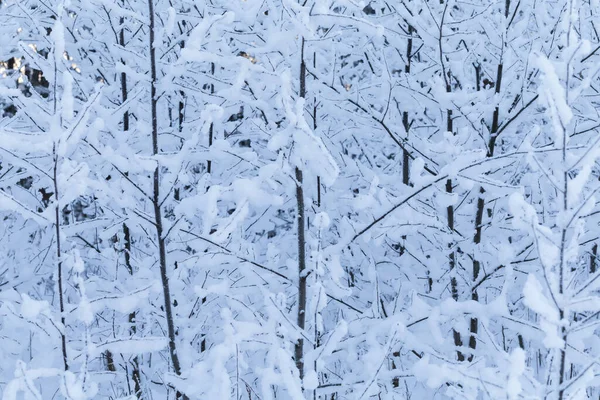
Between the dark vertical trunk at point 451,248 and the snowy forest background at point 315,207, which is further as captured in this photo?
the dark vertical trunk at point 451,248

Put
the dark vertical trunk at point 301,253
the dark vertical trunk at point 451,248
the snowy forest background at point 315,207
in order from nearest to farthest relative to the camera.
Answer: the snowy forest background at point 315,207, the dark vertical trunk at point 301,253, the dark vertical trunk at point 451,248

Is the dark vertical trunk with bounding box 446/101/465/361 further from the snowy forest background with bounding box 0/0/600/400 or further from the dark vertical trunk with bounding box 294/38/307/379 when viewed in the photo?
the dark vertical trunk with bounding box 294/38/307/379

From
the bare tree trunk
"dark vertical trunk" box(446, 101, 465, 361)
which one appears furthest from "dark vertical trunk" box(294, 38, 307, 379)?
"dark vertical trunk" box(446, 101, 465, 361)

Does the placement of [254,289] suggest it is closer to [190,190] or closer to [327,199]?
[327,199]

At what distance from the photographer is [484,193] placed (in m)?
2.74

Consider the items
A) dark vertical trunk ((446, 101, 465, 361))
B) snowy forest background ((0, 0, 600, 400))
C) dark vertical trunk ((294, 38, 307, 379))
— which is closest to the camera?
snowy forest background ((0, 0, 600, 400))

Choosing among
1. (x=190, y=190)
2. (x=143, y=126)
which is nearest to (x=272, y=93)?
(x=143, y=126)

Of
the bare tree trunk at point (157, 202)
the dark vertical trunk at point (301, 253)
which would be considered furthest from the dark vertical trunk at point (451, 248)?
the bare tree trunk at point (157, 202)

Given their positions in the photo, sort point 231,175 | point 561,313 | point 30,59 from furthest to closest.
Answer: point 231,175
point 30,59
point 561,313

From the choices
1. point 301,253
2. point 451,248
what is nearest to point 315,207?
point 451,248

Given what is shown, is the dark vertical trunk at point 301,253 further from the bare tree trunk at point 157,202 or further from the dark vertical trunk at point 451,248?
the dark vertical trunk at point 451,248

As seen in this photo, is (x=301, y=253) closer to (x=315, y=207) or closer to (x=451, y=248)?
(x=315, y=207)

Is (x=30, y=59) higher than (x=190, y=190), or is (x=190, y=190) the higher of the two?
(x=30, y=59)

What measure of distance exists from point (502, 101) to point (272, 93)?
3.82ft
